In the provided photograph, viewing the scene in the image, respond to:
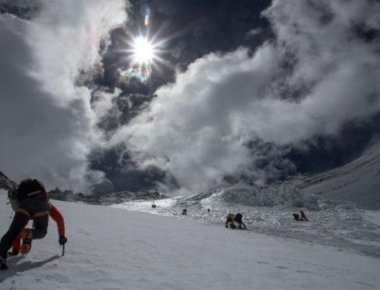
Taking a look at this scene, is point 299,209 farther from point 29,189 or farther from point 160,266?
point 29,189

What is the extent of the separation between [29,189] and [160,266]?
3.51m

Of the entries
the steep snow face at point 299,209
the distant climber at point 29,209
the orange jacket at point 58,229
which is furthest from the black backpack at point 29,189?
the steep snow face at point 299,209

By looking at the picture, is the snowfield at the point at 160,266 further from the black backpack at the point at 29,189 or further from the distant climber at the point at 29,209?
the black backpack at the point at 29,189

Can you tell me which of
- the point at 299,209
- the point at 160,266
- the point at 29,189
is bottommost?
the point at 160,266

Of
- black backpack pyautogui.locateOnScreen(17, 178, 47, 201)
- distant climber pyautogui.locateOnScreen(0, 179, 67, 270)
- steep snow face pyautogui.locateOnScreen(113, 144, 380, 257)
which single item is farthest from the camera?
steep snow face pyautogui.locateOnScreen(113, 144, 380, 257)

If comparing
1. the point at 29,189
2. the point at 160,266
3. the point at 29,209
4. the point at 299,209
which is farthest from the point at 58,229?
the point at 299,209

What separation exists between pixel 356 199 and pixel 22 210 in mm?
111182

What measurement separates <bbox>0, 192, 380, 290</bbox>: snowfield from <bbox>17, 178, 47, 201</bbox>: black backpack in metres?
1.35

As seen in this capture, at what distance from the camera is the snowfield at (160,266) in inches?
345

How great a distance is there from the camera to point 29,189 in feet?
33.3

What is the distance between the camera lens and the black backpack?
10086mm

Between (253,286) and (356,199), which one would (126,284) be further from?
(356,199)

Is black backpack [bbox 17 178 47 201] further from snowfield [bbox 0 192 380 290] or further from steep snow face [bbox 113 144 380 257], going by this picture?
steep snow face [bbox 113 144 380 257]

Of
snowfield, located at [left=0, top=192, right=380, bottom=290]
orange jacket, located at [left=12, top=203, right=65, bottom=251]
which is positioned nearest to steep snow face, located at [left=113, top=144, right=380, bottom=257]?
snowfield, located at [left=0, top=192, right=380, bottom=290]
